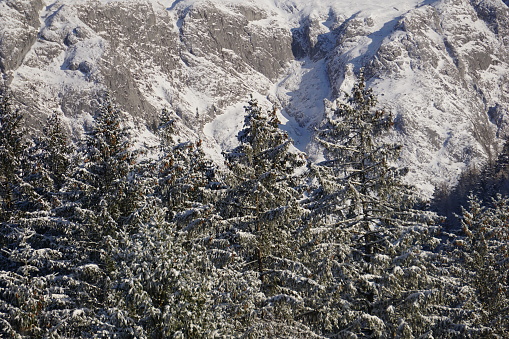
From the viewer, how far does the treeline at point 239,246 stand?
11.3 meters

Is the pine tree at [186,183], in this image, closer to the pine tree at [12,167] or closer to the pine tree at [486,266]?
the pine tree at [12,167]

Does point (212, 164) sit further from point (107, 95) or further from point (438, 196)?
point (438, 196)

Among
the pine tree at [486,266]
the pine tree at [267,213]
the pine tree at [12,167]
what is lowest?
the pine tree at [12,167]

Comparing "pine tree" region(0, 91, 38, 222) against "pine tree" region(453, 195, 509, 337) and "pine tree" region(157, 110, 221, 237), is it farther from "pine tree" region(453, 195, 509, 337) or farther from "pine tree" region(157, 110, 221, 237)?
"pine tree" region(453, 195, 509, 337)

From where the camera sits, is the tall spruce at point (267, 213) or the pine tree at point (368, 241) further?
the tall spruce at point (267, 213)

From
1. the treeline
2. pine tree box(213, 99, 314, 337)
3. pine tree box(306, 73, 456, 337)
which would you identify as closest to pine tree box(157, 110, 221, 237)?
the treeline

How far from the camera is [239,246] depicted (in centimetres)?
1556

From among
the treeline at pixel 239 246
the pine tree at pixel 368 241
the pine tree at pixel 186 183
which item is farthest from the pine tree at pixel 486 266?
the pine tree at pixel 186 183

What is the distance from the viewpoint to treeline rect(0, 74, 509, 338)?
11.3 metres

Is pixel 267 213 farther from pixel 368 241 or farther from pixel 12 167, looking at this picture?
pixel 12 167

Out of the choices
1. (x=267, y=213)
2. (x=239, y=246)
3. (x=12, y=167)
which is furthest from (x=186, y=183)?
(x=12, y=167)

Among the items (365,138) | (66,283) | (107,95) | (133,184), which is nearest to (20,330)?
(66,283)

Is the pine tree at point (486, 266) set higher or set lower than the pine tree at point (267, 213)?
lower

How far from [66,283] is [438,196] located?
82.6m
